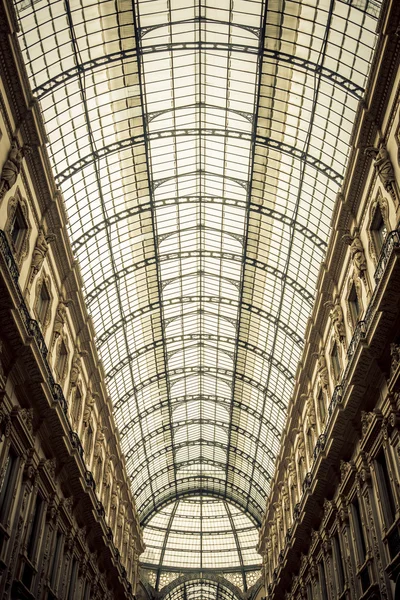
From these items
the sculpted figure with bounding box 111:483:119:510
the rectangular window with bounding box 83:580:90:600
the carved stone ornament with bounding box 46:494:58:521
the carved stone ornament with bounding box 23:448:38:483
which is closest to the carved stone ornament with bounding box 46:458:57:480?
the carved stone ornament with bounding box 46:494:58:521

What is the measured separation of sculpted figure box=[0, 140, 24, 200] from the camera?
2014cm

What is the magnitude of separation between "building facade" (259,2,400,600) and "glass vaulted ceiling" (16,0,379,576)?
5238 millimetres

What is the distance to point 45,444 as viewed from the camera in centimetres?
2633

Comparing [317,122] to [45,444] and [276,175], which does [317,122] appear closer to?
[276,175]

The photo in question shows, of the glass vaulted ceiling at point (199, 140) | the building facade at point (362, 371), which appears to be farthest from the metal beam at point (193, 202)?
the building facade at point (362, 371)

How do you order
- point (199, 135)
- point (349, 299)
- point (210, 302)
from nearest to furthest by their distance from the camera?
1. point (349, 299)
2. point (199, 135)
3. point (210, 302)

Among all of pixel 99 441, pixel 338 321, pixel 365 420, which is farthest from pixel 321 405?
pixel 99 441

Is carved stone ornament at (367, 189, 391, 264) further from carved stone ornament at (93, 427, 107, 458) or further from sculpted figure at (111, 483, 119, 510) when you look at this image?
sculpted figure at (111, 483, 119, 510)

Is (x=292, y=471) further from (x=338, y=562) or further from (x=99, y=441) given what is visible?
(x=99, y=441)

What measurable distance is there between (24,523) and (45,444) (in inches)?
162

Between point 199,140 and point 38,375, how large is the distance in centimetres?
1847

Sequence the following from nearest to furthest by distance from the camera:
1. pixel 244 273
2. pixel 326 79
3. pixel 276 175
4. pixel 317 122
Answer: pixel 326 79 < pixel 317 122 < pixel 276 175 < pixel 244 273

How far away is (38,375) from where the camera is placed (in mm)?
22641

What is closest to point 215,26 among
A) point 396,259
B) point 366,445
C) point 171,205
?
point 171,205
